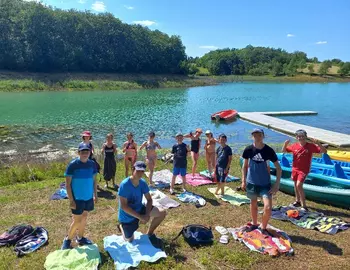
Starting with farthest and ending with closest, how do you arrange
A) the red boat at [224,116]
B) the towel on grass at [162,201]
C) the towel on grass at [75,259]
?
1. the red boat at [224,116]
2. the towel on grass at [162,201]
3. the towel on grass at [75,259]

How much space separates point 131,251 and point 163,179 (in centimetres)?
579

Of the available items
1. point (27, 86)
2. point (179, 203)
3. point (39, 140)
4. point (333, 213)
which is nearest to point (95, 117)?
point (39, 140)

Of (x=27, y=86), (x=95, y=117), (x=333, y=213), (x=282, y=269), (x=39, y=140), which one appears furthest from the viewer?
(x=27, y=86)

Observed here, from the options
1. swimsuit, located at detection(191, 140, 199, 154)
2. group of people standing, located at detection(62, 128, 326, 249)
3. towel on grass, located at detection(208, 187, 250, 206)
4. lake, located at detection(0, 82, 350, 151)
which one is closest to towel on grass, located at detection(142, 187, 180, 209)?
towel on grass, located at detection(208, 187, 250, 206)

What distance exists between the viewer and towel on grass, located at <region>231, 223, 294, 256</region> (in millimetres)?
6343

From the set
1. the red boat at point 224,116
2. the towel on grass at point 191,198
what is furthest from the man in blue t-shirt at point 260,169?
the red boat at point 224,116

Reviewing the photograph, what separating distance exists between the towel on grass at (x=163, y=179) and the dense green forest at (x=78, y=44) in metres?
63.8

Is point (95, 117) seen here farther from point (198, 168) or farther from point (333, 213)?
point (333, 213)

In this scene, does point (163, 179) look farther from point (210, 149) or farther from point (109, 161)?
point (109, 161)

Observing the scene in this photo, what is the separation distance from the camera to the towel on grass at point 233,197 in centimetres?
939

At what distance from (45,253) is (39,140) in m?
16.5

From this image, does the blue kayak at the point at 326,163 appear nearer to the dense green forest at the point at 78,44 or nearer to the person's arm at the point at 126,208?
the person's arm at the point at 126,208

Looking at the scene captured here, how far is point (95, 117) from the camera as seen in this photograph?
3152cm

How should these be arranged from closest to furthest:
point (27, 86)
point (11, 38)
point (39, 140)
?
point (39, 140)
point (27, 86)
point (11, 38)
